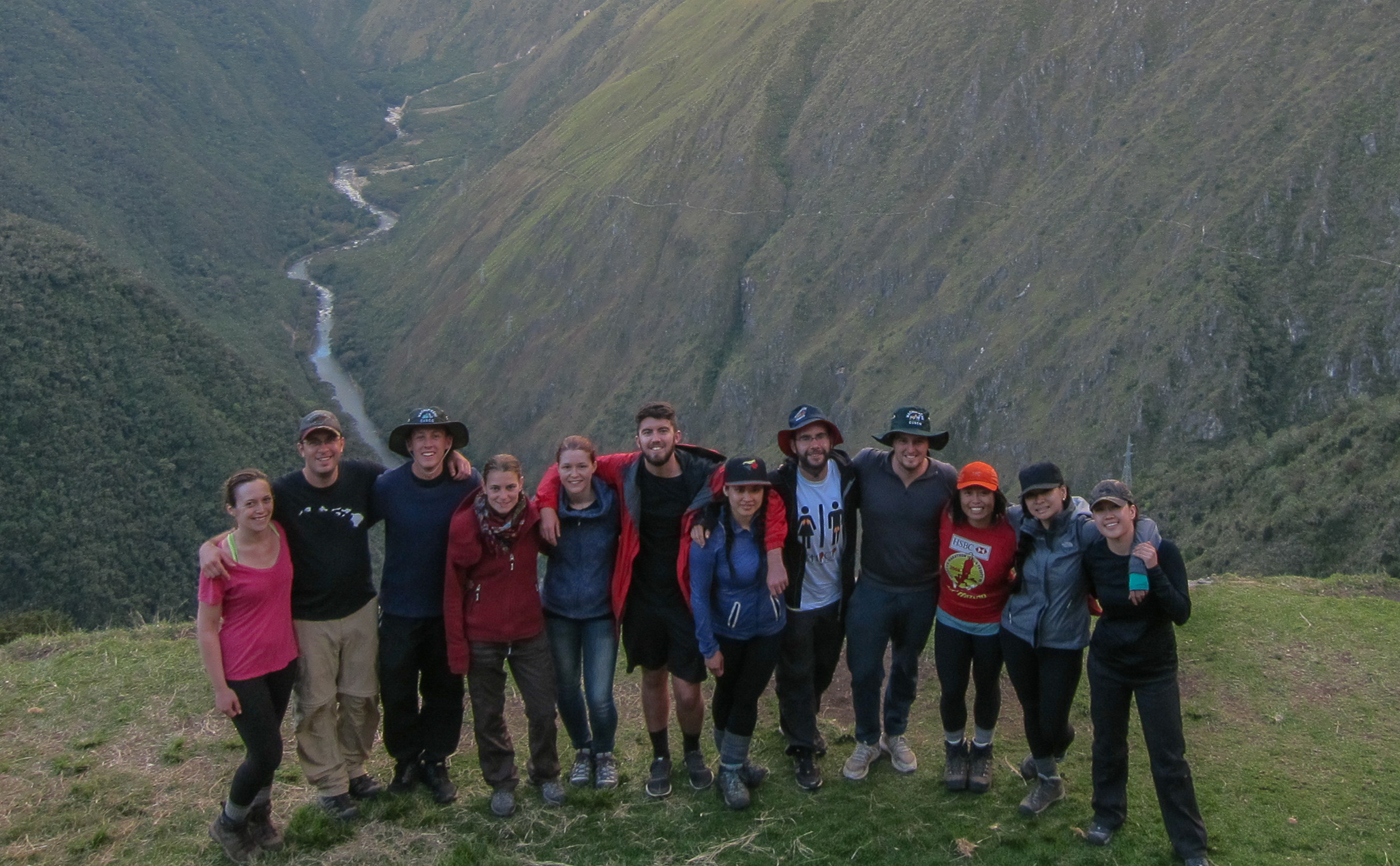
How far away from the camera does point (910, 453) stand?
7.10 meters

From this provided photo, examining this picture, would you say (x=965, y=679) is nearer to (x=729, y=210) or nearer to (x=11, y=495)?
(x=11, y=495)

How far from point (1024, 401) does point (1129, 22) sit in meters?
27.7

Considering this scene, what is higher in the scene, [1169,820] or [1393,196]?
[1393,196]

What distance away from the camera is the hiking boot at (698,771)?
24.8ft

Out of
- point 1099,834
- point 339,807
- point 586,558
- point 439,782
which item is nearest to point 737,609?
point 586,558

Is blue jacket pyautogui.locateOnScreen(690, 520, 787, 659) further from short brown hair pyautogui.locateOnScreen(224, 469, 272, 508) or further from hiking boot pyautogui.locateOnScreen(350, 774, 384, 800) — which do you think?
short brown hair pyautogui.locateOnScreen(224, 469, 272, 508)

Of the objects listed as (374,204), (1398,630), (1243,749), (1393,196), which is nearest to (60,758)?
(1243,749)

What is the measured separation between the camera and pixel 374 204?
137m

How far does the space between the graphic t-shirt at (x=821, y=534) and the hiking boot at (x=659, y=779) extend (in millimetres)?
1576

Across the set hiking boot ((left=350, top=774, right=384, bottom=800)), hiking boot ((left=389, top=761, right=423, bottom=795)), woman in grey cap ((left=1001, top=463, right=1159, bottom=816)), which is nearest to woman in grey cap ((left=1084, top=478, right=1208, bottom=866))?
woman in grey cap ((left=1001, top=463, right=1159, bottom=816))

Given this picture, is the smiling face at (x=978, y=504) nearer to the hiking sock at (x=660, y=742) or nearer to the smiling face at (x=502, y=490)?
the hiking sock at (x=660, y=742)

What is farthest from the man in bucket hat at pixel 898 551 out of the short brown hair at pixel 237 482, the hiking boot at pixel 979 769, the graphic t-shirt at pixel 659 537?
the short brown hair at pixel 237 482

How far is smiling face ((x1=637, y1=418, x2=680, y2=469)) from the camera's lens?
6.80 m

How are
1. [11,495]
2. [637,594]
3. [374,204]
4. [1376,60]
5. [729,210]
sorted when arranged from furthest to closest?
[374,204], [729,210], [1376,60], [11,495], [637,594]
